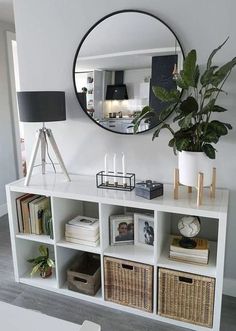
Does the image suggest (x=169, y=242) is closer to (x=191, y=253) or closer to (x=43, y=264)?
(x=191, y=253)

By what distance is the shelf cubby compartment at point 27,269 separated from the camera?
218 centimetres

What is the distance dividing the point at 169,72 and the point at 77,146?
89 centimetres

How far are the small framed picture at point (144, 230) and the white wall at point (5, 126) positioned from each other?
6.89 ft

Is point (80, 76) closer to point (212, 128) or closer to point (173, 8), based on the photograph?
point (173, 8)

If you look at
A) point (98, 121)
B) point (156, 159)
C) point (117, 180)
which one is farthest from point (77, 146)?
point (156, 159)

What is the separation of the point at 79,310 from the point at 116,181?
889 millimetres

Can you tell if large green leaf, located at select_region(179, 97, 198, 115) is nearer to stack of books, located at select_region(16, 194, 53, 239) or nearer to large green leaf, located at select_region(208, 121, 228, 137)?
large green leaf, located at select_region(208, 121, 228, 137)

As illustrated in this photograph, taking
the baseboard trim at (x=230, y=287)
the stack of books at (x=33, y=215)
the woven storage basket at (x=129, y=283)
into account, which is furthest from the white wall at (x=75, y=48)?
the woven storage basket at (x=129, y=283)

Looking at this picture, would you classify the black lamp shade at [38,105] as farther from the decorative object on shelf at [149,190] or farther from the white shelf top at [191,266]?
the white shelf top at [191,266]

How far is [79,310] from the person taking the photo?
194 cm

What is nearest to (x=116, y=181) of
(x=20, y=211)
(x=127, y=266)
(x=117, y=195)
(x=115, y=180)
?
(x=115, y=180)

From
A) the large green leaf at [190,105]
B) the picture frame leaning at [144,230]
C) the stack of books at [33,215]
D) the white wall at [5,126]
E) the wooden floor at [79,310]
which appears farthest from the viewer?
the white wall at [5,126]

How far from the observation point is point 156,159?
210cm

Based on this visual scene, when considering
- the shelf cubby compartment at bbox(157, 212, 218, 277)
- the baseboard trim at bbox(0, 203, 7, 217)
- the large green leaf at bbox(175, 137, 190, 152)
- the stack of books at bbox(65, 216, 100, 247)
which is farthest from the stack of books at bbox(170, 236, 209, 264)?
the baseboard trim at bbox(0, 203, 7, 217)
